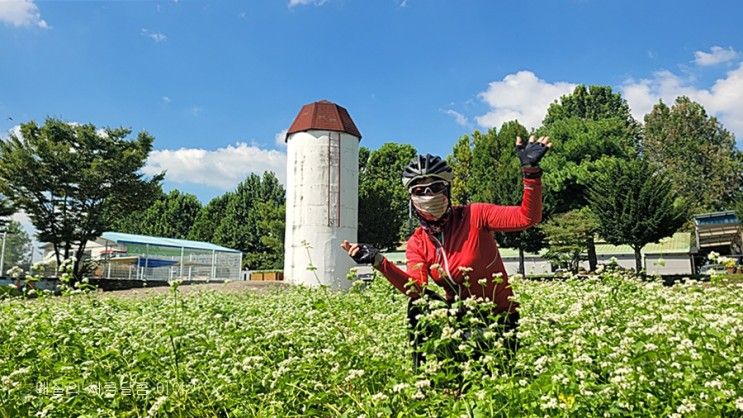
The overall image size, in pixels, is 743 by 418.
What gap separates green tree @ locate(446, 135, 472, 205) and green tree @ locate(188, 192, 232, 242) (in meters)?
20.8

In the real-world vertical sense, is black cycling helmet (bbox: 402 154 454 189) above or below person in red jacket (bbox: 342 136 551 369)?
above

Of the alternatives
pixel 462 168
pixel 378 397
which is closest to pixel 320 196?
pixel 378 397

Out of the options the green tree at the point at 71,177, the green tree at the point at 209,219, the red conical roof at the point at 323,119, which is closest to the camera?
the red conical roof at the point at 323,119

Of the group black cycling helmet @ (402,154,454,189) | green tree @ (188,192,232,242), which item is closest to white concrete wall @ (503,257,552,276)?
green tree @ (188,192,232,242)

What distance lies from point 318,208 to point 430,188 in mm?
10238

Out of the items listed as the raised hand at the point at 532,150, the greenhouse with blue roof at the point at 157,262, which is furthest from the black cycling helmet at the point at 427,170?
the greenhouse with blue roof at the point at 157,262

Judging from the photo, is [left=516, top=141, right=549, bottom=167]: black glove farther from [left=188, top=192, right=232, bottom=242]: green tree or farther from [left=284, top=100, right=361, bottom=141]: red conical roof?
[left=188, top=192, right=232, bottom=242]: green tree

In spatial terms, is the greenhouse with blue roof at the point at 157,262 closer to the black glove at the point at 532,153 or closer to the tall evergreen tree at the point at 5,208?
the tall evergreen tree at the point at 5,208

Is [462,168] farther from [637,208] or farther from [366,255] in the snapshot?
[366,255]

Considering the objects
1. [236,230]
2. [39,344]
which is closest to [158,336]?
→ [39,344]

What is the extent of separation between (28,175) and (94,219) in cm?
329

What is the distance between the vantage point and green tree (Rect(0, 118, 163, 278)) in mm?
23703

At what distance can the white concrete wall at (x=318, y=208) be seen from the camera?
544 inches

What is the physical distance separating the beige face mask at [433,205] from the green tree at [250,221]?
36.8 m
